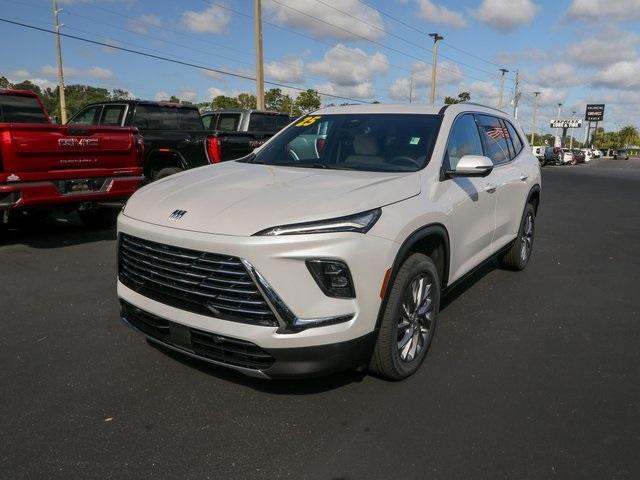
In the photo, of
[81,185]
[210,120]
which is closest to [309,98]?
[210,120]

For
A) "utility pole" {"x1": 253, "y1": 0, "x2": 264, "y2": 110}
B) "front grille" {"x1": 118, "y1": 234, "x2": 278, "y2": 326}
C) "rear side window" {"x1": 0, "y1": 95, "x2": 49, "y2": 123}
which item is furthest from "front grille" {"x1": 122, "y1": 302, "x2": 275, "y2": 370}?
"utility pole" {"x1": 253, "y1": 0, "x2": 264, "y2": 110}

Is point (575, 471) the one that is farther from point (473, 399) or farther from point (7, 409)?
point (7, 409)

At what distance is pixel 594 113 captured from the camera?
11025 cm

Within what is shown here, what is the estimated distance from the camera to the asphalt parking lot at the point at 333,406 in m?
2.49

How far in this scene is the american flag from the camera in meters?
4.88


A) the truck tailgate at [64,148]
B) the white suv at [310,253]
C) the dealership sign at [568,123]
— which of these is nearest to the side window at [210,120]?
the truck tailgate at [64,148]

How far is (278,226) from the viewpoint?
103 inches

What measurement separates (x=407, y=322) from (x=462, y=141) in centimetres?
166

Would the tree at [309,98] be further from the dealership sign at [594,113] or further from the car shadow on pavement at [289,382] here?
the dealership sign at [594,113]

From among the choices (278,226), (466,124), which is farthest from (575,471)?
(466,124)

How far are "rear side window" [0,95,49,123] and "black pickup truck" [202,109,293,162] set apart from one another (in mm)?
2594

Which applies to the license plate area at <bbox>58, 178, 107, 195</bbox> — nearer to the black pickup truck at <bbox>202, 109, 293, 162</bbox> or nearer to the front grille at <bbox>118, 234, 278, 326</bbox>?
the black pickup truck at <bbox>202, 109, 293, 162</bbox>

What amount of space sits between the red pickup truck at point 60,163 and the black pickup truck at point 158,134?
1719 millimetres

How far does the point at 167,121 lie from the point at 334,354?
311 inches
